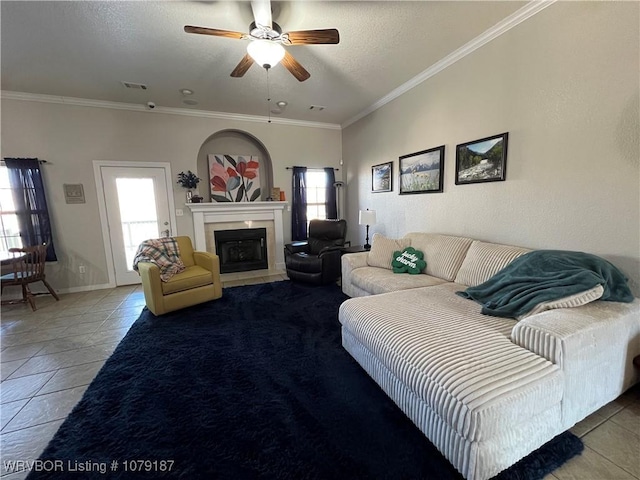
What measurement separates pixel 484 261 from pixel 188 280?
10.4 ft

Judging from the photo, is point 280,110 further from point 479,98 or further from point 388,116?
point 479,98

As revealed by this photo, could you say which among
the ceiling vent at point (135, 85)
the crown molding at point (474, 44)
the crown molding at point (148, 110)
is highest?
the ceiling vent at point (135, 85)

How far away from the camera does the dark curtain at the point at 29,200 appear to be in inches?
139

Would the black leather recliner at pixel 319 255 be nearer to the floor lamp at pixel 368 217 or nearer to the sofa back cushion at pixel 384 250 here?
the floor lamp at pixel 368 217

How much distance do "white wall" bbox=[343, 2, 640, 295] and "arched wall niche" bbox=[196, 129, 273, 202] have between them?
3061 mm

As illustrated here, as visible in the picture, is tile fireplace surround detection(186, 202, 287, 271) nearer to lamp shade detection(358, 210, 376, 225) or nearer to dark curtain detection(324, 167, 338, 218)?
dark curtain detection(324, 167, 338, 218)

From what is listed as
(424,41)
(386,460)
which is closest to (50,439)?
(386,460)

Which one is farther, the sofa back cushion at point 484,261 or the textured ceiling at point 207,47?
the sofa back cushion at point 484,261

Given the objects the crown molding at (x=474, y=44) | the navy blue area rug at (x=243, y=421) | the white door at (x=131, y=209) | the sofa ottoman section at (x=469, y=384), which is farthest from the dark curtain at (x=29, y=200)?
the crown molding at (x=474, y=44)

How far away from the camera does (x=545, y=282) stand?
1717 millimetres

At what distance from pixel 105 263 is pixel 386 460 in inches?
188

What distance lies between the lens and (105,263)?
13.6 ft

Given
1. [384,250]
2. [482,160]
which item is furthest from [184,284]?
[482,160]

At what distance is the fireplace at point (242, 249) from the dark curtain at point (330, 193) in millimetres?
1388
